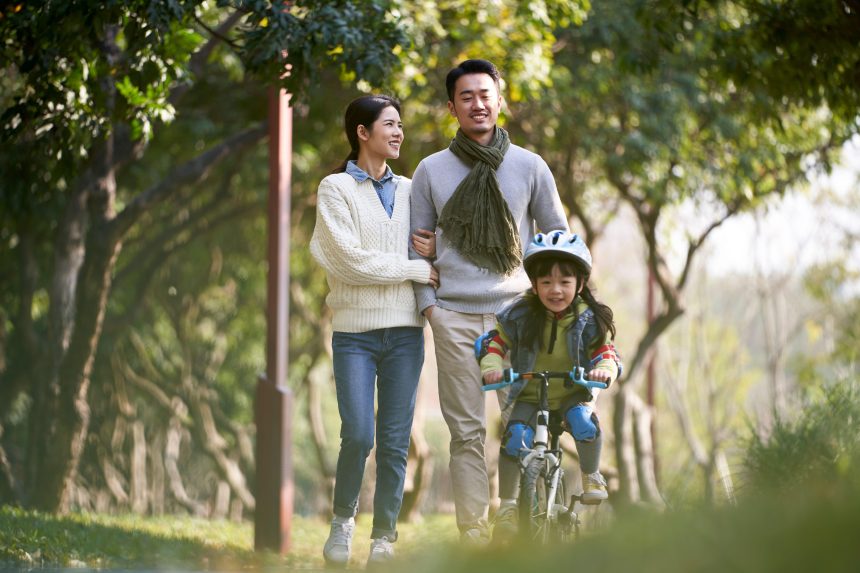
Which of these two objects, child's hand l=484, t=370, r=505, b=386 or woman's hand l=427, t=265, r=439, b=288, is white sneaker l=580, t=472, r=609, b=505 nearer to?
child's hand l=484, t=370, r=505, b=386

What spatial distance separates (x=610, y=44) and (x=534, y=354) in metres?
9.21

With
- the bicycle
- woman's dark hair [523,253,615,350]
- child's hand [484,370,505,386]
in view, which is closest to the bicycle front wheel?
the bicycle

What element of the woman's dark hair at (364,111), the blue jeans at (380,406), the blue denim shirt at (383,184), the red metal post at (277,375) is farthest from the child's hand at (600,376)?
the red metal post at (277,375)

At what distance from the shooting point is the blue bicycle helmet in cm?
551

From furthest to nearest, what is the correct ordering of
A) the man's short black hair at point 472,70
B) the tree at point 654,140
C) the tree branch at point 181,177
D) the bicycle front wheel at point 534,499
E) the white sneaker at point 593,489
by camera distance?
the tree at point 654,140 < the tree branch at point 181,177 < the man's short black hair at point 472,70 < the white sneaker at point 593,489 < the bicycle front wheel at point 534,499

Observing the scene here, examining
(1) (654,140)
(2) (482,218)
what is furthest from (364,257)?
(1) (654,140)

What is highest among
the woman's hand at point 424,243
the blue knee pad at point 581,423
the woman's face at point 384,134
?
the woman's face at point 384,134

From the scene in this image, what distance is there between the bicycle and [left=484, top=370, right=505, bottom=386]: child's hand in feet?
0.06

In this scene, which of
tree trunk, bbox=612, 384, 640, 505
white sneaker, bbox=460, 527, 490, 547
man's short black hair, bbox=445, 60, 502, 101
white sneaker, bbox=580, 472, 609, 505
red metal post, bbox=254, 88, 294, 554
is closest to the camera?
white sneaker, bbox=580, 472, 609, 505

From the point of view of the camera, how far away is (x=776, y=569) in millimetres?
2947

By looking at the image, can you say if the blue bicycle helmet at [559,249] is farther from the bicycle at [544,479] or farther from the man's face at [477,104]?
the man's face at [477,104]

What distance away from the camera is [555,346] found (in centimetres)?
561

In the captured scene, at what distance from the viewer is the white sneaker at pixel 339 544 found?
6.18 meters

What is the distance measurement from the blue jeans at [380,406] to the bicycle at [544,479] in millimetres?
794
